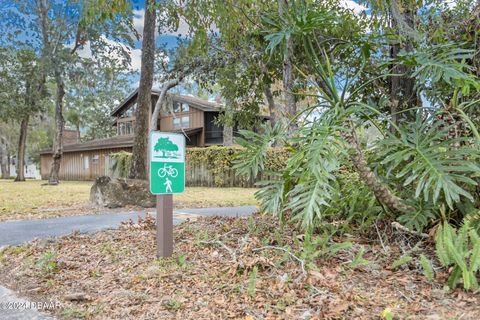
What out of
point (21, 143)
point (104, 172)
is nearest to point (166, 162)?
point (104, 172)

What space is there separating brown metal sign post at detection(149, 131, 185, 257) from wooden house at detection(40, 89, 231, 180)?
16.2 meters

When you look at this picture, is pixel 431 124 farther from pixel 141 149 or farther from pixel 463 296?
pixel 141 149

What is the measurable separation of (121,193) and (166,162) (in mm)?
5107

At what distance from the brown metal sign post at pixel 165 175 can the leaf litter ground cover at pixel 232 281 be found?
0.68 ft

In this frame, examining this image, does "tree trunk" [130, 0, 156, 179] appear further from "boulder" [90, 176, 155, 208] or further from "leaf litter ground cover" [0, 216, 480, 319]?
"leaf litter ground cover" [0, 216, 480, 319]

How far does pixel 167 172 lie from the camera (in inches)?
125

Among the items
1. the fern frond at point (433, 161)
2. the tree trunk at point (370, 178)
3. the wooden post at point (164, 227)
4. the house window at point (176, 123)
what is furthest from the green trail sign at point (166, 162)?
the house window at point (176, 123)

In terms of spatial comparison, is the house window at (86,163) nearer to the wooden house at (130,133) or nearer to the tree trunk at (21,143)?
the wooden house at (130,133)

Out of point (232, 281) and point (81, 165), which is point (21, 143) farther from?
point (232, 281)

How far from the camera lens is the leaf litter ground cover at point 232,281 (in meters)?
2.22

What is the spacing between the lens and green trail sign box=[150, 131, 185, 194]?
3.11 meters

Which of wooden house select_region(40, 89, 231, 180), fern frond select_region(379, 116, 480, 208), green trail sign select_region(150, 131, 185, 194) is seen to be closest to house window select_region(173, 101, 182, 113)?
wooden house select_region(40, 89, 231, 180)

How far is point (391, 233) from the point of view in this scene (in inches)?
130

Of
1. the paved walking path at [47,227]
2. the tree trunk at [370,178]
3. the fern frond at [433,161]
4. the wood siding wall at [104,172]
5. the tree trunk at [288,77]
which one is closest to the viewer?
the fern frond at [433,161]
